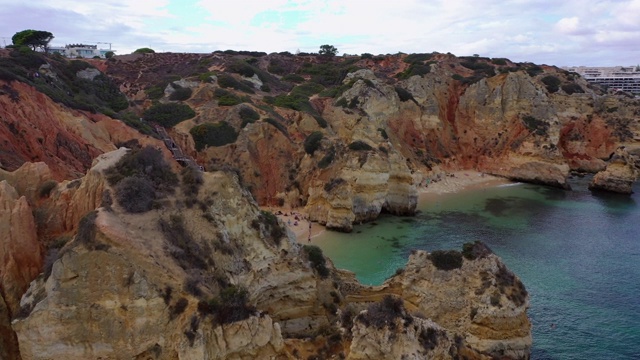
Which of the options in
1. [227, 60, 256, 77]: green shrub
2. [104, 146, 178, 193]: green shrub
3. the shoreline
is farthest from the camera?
[227, 60, 256, 77]: green shrub

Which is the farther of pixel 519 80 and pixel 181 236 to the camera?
pixel 519 80

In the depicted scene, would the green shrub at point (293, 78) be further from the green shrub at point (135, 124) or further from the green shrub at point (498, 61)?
the green shrub at point (135, 124)

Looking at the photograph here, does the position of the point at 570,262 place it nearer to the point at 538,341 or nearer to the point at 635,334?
the point at 635,334

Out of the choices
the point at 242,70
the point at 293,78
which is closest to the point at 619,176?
the point at 293,78

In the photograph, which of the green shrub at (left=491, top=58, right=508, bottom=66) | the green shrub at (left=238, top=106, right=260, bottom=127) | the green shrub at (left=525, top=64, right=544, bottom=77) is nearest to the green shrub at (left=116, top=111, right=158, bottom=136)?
the green shrub at (left=238, top=106, right=260, bottom=127)

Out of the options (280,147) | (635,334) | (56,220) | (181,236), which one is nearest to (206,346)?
(181,236)

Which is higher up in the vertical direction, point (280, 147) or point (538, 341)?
point (280, 147)

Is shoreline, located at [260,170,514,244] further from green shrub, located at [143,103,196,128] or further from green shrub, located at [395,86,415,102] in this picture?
green shrub, located at [143,103,196,128]

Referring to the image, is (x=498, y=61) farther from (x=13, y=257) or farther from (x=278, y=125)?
(x=13, y=257)
